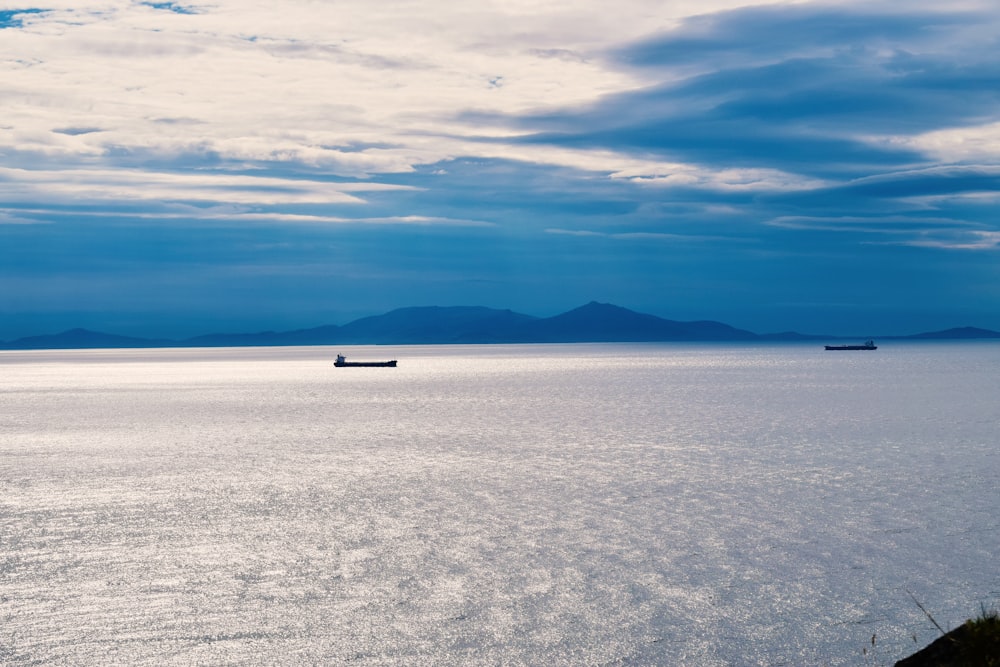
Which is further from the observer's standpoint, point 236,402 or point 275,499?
point 236,402

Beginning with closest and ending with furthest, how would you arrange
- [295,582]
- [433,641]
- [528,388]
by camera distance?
[433,641] < [295,582] < [528,388]

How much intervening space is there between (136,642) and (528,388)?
11916 cm

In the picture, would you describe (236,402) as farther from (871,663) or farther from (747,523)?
(871,663)

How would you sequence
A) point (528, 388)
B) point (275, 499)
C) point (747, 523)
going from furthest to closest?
point (528, 388), point (275, 499), point (747, 523)

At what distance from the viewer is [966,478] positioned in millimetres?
42594

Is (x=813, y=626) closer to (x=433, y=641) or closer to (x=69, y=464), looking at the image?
(x=433, y=641)

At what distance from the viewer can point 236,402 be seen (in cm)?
11388

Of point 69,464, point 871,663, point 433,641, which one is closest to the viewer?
point 871,663

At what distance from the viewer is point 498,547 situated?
28.6 meters

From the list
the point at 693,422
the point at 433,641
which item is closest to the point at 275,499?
the point at 433,641

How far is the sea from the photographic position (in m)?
19.8

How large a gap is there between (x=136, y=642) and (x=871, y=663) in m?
13.7

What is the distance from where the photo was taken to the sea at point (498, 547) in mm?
19812

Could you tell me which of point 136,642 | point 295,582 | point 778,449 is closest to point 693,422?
point 778,449
